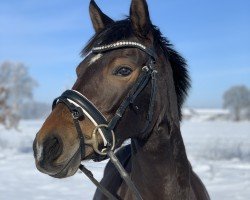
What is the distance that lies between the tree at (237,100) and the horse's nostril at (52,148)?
2614 inches

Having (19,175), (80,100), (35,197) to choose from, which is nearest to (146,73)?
(80,100)

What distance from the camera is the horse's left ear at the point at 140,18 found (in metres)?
2.20

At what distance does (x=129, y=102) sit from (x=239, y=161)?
34.2ft

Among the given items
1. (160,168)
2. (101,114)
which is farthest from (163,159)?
(101,114)

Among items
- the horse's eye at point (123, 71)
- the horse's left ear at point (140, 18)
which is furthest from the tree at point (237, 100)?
the horse's eye at point (123, 71)

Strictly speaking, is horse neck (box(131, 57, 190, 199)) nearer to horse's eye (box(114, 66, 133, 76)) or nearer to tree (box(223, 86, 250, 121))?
horse's eye (box(114, 66, 133, 76))

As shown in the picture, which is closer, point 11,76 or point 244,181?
point 244,181

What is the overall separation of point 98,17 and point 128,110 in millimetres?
775

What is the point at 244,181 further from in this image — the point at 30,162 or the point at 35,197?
the point at 30,162

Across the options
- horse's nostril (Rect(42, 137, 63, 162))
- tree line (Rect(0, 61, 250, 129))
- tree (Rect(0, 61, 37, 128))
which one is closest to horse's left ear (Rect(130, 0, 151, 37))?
horse's nostril (Rect(42, 137, 63, 162))

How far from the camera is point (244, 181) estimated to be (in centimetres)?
819

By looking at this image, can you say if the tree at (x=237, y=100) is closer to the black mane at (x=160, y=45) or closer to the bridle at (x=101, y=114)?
the black mane at (x=160, y=45)

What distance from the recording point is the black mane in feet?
7.25

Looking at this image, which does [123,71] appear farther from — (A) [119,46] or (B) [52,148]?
(B) [52,148]
